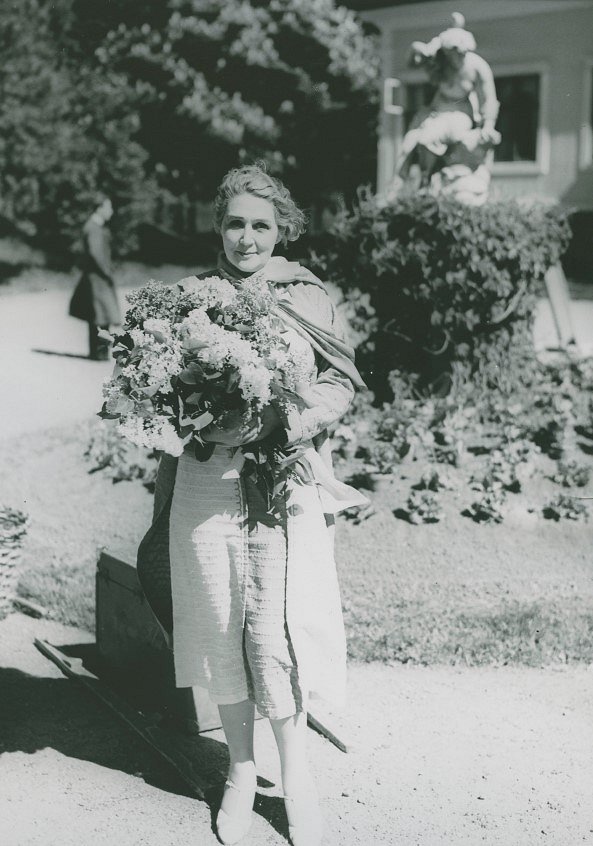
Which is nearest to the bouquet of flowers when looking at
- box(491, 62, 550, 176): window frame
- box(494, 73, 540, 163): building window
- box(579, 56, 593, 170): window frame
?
box(579, 56, 593, 170): window frame

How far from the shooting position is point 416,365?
23.2ft

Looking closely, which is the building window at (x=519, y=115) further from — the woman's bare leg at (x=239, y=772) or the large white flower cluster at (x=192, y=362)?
the woman's bare leg at (x=239, y=772)

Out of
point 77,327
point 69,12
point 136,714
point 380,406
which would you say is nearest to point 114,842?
point 136,714

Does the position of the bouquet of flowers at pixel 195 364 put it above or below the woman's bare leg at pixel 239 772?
above

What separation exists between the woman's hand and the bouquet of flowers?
0.02 meters

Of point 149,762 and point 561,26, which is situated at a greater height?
point 561,26

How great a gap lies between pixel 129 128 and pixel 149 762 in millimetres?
16026

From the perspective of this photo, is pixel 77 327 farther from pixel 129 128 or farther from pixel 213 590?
pixel 213 590

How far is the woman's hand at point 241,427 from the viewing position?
2.48m

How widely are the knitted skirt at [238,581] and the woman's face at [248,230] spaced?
52 centimetres

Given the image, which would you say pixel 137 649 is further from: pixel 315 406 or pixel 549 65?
pixel 549 65

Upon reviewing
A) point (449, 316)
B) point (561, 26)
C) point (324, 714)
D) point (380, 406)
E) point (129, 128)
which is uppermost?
point (561, 26)

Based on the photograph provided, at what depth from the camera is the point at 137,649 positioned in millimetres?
3619

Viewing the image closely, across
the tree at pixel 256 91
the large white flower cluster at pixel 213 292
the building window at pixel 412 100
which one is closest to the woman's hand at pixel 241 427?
the large white flower cluster at pixel 213 292
